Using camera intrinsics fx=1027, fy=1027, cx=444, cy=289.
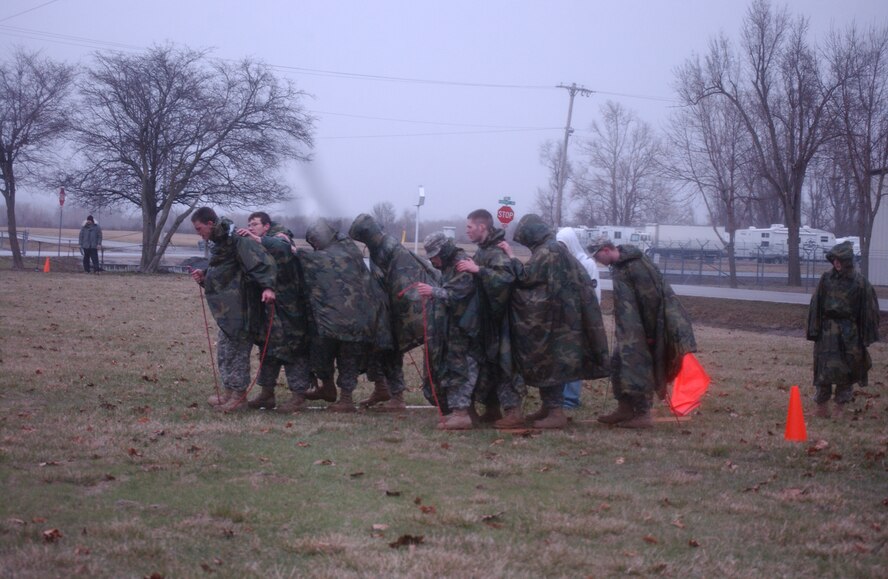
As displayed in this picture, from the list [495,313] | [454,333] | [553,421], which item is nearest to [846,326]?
[553,421]

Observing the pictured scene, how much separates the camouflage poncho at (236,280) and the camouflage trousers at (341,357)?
57 cm

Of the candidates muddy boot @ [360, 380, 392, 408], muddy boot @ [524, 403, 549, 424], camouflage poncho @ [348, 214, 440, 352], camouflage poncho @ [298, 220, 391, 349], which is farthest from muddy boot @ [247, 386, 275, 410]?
muddy boot @ [524, 403, 549, 424]

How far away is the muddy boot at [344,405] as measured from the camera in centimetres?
1007

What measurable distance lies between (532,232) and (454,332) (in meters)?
1.15

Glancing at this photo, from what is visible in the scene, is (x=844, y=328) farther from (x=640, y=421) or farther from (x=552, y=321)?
(x=552, y=321)

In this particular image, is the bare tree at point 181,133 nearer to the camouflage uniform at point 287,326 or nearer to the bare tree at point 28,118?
the bare tree at point 28,118

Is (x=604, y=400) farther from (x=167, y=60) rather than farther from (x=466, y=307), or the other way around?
(x=167, y=60)

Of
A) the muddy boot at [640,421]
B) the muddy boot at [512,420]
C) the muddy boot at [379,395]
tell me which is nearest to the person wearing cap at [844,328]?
the muddy boot at [640,421]

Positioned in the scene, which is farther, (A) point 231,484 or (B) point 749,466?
(B) point 749,466

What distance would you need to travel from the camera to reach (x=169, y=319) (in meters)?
19.3

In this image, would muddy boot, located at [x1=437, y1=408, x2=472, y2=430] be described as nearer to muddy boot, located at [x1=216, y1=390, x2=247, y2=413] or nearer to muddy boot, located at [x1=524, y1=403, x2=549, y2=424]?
muddy boot, located at [x1=524, y1=403, x2=549, y2=424]

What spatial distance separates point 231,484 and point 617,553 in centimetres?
266

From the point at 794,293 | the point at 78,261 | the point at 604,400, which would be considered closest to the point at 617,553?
the point at 604,400

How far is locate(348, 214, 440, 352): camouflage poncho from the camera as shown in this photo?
33.1 feet
